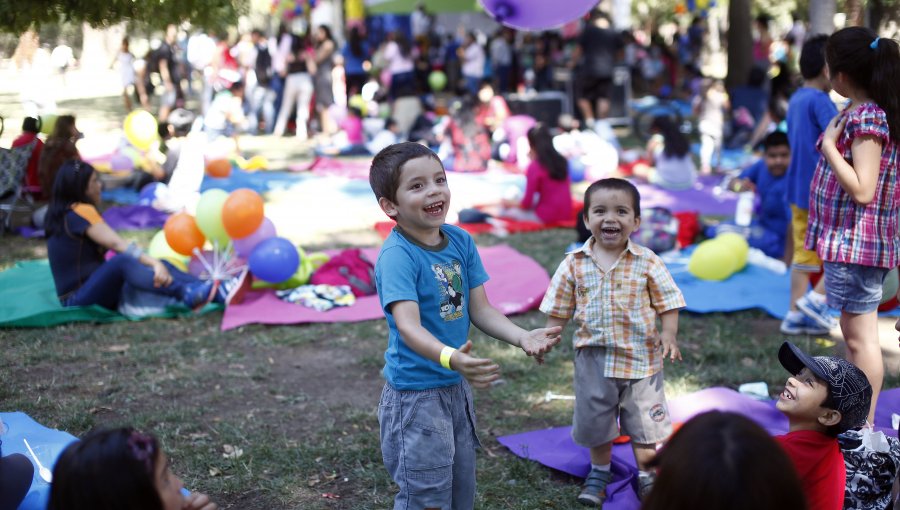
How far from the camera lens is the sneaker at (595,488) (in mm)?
3658

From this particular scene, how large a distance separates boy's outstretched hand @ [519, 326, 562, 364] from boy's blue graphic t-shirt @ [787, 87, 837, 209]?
2984mm

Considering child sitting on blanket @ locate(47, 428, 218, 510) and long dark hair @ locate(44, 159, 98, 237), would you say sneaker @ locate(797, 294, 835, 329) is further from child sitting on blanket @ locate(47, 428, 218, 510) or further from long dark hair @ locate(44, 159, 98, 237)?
long dark hair @ locate(44, 159, 98, 237)

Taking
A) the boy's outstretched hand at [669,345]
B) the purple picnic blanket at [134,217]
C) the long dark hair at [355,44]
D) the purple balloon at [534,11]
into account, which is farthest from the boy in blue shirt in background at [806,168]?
the long dark hair at [355,44]

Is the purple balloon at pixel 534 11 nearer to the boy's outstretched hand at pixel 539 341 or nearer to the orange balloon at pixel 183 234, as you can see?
the boy's outstretched hand at pixel 539 341

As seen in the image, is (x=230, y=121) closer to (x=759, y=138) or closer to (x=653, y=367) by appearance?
(x=759, y=138)

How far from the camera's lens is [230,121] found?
1361cm

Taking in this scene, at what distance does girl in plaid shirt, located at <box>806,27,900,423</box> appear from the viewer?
12.4ft

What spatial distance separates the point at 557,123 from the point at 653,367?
12.0 meters

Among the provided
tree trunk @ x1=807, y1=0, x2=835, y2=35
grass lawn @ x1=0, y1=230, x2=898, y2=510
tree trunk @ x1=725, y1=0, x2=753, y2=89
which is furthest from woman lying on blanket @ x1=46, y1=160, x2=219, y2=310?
tree trunk @ x1=725, y1=0, x2=753, y2=89

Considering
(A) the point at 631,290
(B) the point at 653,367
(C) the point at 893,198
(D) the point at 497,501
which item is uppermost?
(C) the point at 893,198

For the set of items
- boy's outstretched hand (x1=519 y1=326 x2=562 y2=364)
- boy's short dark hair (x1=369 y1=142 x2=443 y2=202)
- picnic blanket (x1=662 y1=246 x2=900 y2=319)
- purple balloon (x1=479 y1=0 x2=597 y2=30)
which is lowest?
picnic blanket (x1=662 y1=246 x2=900 y2=319)

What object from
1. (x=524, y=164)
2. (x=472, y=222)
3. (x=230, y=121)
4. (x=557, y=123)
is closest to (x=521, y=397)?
(x=472, y=222)

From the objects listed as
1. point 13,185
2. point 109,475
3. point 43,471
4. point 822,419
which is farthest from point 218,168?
point 109,475

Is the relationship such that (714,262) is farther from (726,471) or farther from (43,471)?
(726,471)
